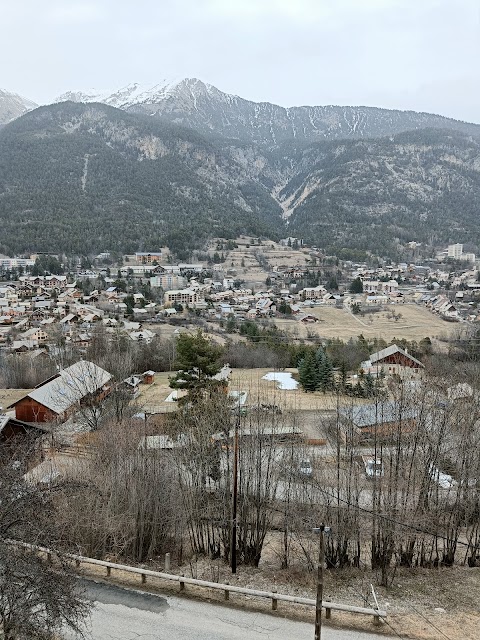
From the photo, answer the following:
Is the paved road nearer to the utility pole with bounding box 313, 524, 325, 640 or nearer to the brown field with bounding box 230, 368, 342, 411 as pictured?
the utility pole with bounding box 313, 524, 325, 640

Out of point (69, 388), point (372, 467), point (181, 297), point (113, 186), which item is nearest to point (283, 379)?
point (69, 388)

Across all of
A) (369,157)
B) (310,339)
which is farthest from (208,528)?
(369,157)

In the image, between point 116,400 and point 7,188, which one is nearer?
point 116,400

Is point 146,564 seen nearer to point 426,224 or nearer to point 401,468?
point 401,468

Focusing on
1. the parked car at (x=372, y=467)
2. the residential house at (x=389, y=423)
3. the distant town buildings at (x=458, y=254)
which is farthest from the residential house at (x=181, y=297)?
the distant town buildings at (x=458, y=254)

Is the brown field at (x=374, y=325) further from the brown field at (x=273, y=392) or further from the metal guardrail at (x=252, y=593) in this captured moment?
the metal guardrail at (x=252, y=593)

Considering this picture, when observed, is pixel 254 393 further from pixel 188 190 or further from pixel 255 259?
pixel 188 190
